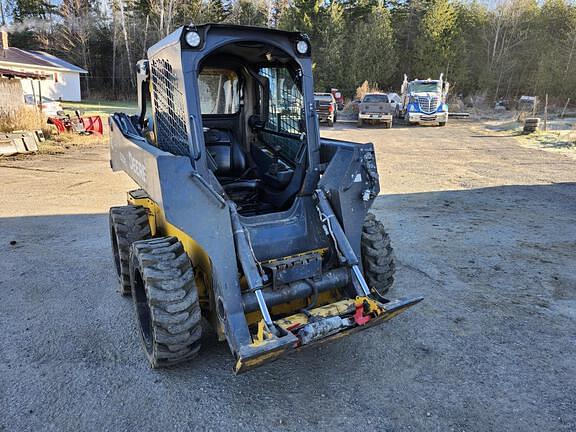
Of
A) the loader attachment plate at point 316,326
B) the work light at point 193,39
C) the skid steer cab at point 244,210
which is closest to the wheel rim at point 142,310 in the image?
the skid steer cab at point 244,210

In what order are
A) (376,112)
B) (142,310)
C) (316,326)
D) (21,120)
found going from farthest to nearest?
1. (376,112)
2. (21,120)
3. (142,310)
4. (316,326)

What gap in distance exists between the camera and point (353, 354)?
3.51m

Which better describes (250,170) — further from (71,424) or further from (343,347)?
(71,424)

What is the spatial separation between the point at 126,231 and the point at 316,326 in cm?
253

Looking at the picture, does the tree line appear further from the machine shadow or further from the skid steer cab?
the skid steer cab

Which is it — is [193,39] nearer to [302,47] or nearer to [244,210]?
[302,47]

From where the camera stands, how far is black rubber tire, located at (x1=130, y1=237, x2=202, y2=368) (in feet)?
9.89

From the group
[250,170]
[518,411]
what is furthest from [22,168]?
[518,411]

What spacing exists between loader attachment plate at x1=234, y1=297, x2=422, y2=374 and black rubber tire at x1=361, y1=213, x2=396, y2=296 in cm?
63

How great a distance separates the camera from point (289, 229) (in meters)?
3.62

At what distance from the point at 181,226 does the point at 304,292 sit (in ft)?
3.53

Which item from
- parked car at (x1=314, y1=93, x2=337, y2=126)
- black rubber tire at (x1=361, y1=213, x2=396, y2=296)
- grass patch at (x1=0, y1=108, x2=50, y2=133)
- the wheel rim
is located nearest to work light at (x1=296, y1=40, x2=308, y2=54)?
black rubber tire at (x1=361, y1=213, x2=396, y2=296)

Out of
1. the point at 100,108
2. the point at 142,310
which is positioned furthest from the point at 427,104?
the point at 142,310

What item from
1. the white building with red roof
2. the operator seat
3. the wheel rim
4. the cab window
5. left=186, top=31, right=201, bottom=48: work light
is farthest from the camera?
the white building with red roof
